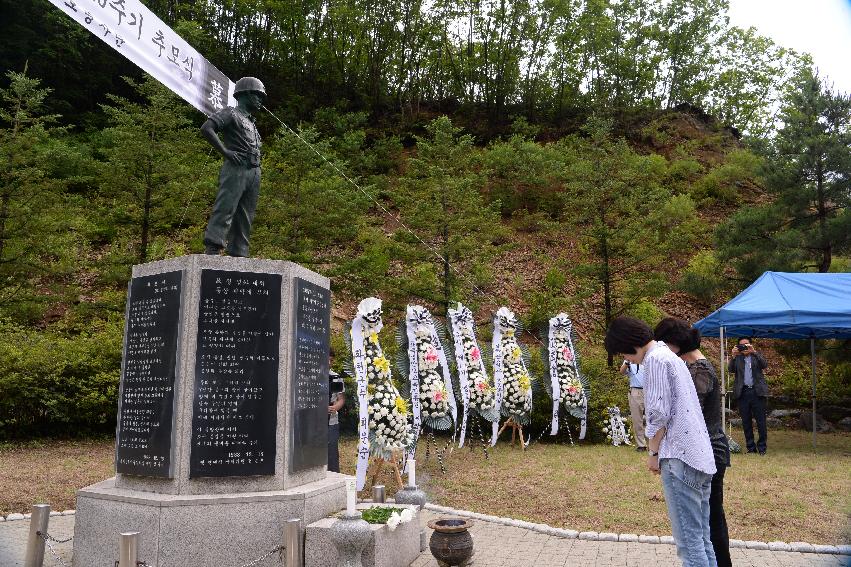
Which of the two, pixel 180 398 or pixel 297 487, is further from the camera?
pixel 297 487

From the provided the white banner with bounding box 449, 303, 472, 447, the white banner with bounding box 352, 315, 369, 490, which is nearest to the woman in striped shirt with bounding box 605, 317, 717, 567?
the white banner with bounding box 352, 315, 369, 490

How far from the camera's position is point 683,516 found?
3506 mm

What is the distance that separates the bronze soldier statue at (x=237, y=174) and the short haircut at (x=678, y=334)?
11.7 ft

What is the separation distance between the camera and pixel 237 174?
559 cm

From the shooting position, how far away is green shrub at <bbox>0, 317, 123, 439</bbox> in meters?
10.5

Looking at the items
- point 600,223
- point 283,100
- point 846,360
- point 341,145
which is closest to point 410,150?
point 341,145

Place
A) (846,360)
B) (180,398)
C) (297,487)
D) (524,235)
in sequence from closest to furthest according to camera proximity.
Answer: (180,398)
(297,487)
(846,360)
(524,235)

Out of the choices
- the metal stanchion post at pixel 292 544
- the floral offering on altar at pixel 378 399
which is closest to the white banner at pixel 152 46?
the floral offering on altar at pixel 378 399

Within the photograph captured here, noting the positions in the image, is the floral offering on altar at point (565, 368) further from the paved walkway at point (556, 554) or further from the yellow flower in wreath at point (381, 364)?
the paved walkway at point (556, 554)

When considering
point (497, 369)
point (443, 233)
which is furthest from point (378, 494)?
point (443, 233)

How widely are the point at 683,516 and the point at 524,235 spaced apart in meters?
20.3

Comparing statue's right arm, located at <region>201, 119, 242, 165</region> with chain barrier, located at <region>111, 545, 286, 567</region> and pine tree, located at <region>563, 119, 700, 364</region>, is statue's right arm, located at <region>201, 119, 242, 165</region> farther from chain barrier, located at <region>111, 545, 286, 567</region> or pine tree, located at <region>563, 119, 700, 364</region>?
pine tree, located at <region>563, 119, 700, 364</region>

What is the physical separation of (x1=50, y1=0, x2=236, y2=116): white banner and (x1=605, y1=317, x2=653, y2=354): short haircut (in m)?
5.05

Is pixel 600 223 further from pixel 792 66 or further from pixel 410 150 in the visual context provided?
pixel 792 66
